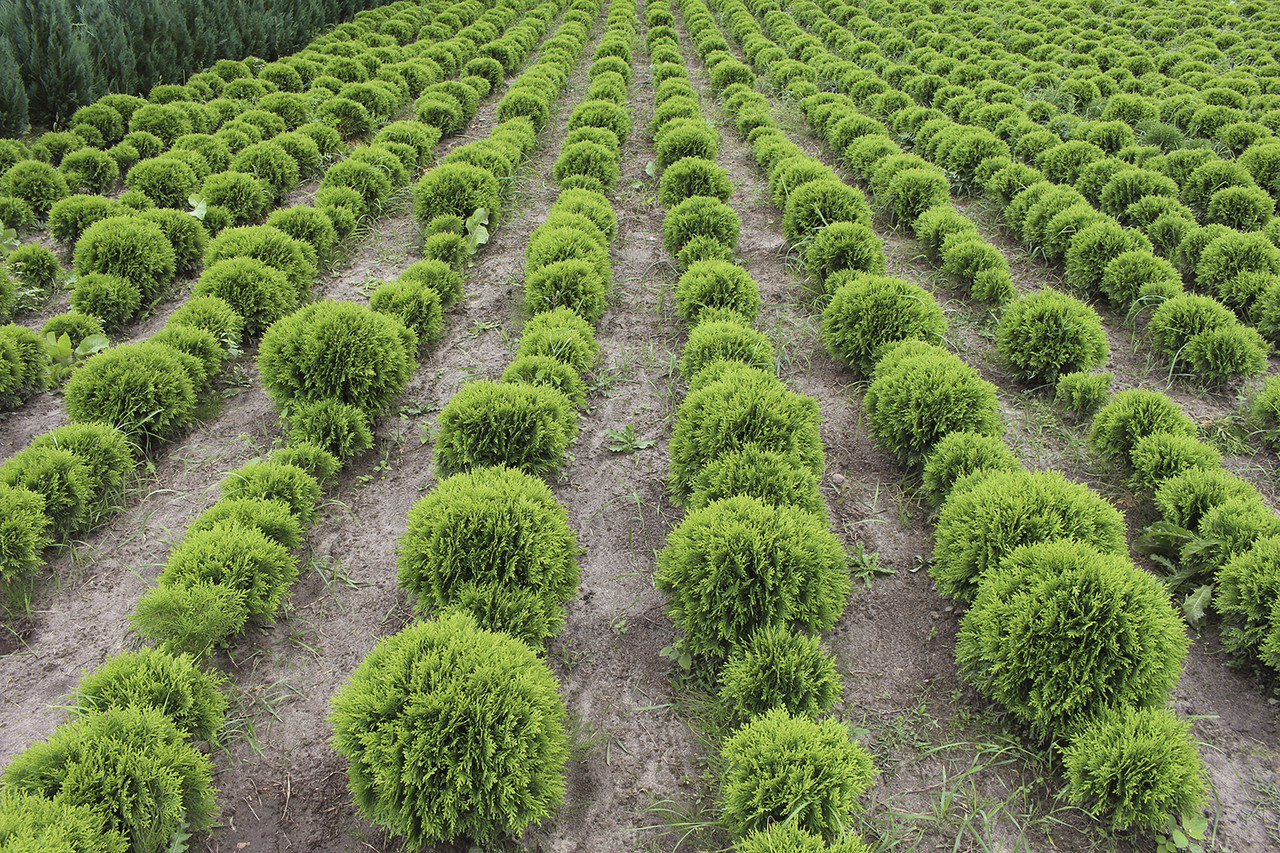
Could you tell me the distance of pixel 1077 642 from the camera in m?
3.24

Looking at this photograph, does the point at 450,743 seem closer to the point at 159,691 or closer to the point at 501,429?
the point at 159,691

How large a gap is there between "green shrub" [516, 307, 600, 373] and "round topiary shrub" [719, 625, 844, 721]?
2.81 metres

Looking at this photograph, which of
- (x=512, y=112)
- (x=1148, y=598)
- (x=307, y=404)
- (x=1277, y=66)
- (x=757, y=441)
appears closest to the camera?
(x=1148, y=598)

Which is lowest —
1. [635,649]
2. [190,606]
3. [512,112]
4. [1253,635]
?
[635,649]

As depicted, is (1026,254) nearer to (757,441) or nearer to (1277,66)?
(757,441)

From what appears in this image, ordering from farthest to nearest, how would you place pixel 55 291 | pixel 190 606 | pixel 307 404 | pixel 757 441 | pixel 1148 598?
pixel 55 291, pixel 307 404, pixel 757 441, pixel 190 606, pixel 1148 598

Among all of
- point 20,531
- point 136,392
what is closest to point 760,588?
point 20,531

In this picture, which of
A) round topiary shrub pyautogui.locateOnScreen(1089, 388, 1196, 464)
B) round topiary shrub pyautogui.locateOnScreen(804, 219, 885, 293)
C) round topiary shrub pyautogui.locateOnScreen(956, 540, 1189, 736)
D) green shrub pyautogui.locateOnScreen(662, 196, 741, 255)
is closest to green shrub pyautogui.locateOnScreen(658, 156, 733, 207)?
green shrub pyautogui.locateOnScreen(662, 196, 741, 255)

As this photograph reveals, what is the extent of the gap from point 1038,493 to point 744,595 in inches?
69.3

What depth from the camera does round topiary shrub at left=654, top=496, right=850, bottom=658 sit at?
359 centimetres

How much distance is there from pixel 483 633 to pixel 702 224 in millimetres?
5267

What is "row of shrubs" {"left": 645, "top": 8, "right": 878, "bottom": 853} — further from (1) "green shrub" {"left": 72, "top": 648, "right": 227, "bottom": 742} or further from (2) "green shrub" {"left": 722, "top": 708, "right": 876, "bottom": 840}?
(1) "green shrub" {"left": 72, "top": 648, "right": 227, "bottom": 742}

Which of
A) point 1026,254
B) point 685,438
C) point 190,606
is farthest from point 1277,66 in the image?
point 190,606

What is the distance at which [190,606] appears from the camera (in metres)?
3.54
